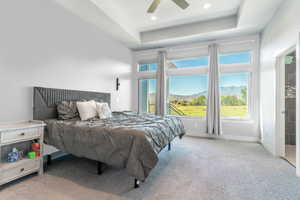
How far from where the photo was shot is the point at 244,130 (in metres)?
3.90

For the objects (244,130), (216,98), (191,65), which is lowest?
(244,130)

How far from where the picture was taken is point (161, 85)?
4.73 m

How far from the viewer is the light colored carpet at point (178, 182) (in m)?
1.61

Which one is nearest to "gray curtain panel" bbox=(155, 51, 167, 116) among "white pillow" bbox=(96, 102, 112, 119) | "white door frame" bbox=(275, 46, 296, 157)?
"white pillow" bbox=(96, 102, 112, 119)

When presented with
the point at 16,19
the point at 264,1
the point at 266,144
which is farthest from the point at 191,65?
the point at 16,19

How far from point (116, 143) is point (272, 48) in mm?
3656

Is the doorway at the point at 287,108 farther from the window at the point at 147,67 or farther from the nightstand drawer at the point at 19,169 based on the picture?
the nightstand drawer at the point at 19,169

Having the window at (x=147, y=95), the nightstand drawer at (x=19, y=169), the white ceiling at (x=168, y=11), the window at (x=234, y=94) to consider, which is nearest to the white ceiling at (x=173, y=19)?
the white ceiling at (x=168, y=11)

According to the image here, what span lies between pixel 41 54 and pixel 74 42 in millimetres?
758

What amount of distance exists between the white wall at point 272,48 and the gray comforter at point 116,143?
8.23 feet

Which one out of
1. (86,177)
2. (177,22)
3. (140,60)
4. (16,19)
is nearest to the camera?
(86,177)

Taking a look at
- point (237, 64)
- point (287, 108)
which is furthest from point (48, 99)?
point (287, 108)

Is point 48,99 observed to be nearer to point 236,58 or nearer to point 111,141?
point 111,141

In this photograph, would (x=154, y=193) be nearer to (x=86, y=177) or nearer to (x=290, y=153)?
(x=86, y=177)
